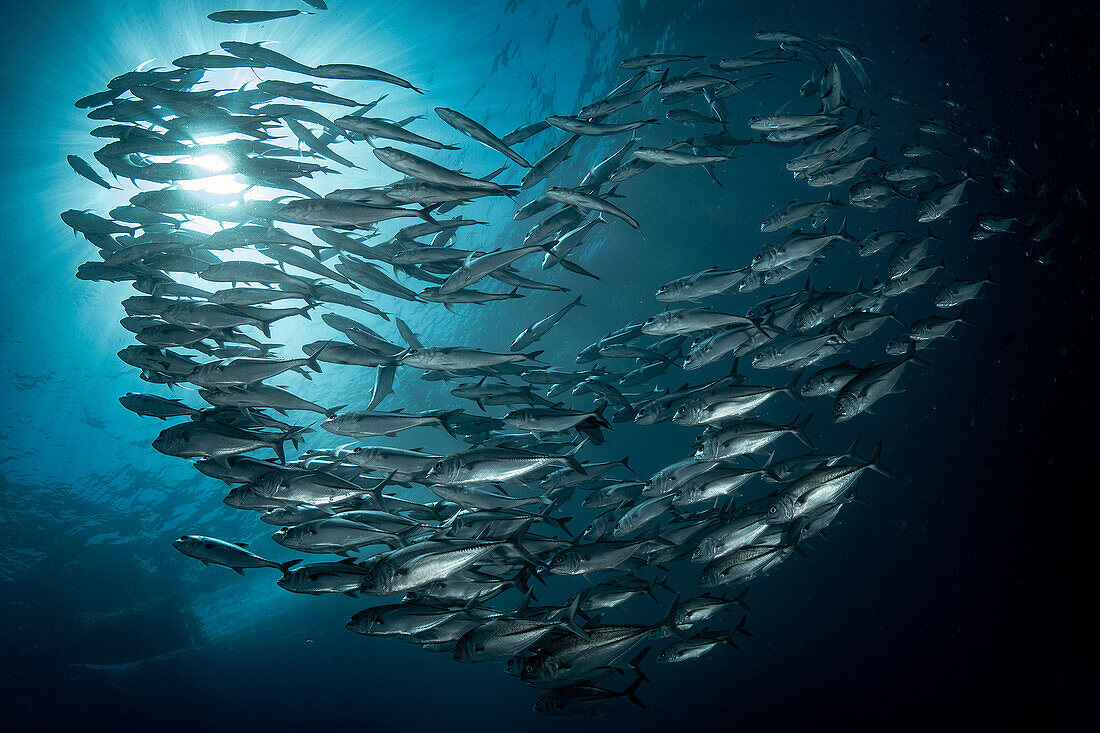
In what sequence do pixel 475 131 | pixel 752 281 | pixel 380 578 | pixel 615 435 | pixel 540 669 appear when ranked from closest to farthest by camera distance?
pixel 380 578, pixel 540 669, pixel 475 131, pixel 752 281, pixel 615 435

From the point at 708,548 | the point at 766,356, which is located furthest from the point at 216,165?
the point at 708,548

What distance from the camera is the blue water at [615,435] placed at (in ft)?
36.6

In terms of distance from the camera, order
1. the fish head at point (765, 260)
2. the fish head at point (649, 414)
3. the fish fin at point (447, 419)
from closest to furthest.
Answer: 1. the fish fin at point (447, 419)
2. the fish head at point (765, 260)
3. the fish head at point (649, 414)

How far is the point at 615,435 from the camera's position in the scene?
84.9ft

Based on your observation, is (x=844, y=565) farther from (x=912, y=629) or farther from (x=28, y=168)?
(x=28, y=168)

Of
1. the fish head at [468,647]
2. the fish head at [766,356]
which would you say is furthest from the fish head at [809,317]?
the fish head at [468,647]

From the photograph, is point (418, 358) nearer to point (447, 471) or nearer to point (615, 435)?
point (447, 471)

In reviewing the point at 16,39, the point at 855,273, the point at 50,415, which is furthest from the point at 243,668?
the point at 855,273

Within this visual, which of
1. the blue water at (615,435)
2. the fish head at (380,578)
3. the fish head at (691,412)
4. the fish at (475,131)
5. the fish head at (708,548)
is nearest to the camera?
the fish head at (380,578)

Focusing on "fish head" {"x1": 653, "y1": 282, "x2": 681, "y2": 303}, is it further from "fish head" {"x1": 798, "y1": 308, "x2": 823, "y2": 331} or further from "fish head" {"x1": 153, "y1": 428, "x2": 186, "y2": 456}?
"fish head" {"x1": 153, "y1": 428, "x2": 186, "y2": 456}

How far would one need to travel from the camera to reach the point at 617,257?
2177 cm

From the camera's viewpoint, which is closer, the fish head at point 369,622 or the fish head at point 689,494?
the fish head at point 369,622

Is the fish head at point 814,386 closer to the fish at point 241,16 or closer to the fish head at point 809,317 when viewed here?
the fish head at point 809,317

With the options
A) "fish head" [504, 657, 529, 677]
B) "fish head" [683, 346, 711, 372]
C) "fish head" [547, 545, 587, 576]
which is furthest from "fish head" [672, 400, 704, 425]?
"fish head" [504, 657, 529, 677]
